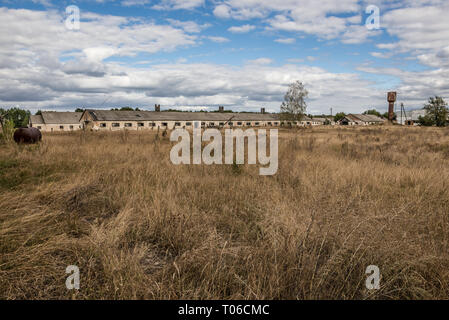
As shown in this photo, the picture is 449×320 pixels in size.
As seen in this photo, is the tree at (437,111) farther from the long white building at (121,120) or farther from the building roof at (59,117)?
the building roof at (59,117)

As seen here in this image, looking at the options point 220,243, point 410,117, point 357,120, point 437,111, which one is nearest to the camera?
point 220,243

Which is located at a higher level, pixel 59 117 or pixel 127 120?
pixel 59 117

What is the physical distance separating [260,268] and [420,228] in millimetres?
2349

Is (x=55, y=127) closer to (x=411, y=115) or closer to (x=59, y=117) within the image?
(x=59, y=117)

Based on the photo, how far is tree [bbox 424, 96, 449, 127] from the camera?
48.3 meters

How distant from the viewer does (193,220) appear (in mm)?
3477

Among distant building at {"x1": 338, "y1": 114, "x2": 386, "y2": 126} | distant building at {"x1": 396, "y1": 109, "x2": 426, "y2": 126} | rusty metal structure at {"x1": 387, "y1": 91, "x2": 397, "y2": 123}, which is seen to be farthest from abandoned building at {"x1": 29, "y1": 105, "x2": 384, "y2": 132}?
distant building at {"x1": 338, "y1": 114, "x2": 386, "y2": 126}

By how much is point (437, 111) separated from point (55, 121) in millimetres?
73710

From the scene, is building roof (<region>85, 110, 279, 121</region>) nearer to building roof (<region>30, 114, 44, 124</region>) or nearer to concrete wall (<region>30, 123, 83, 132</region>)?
concrete wall (<region>30, 123, 83, 132</region>)

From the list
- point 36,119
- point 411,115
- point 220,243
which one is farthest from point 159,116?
point 411,115

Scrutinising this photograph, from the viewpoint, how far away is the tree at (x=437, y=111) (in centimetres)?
4828

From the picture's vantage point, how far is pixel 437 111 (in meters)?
49.1
